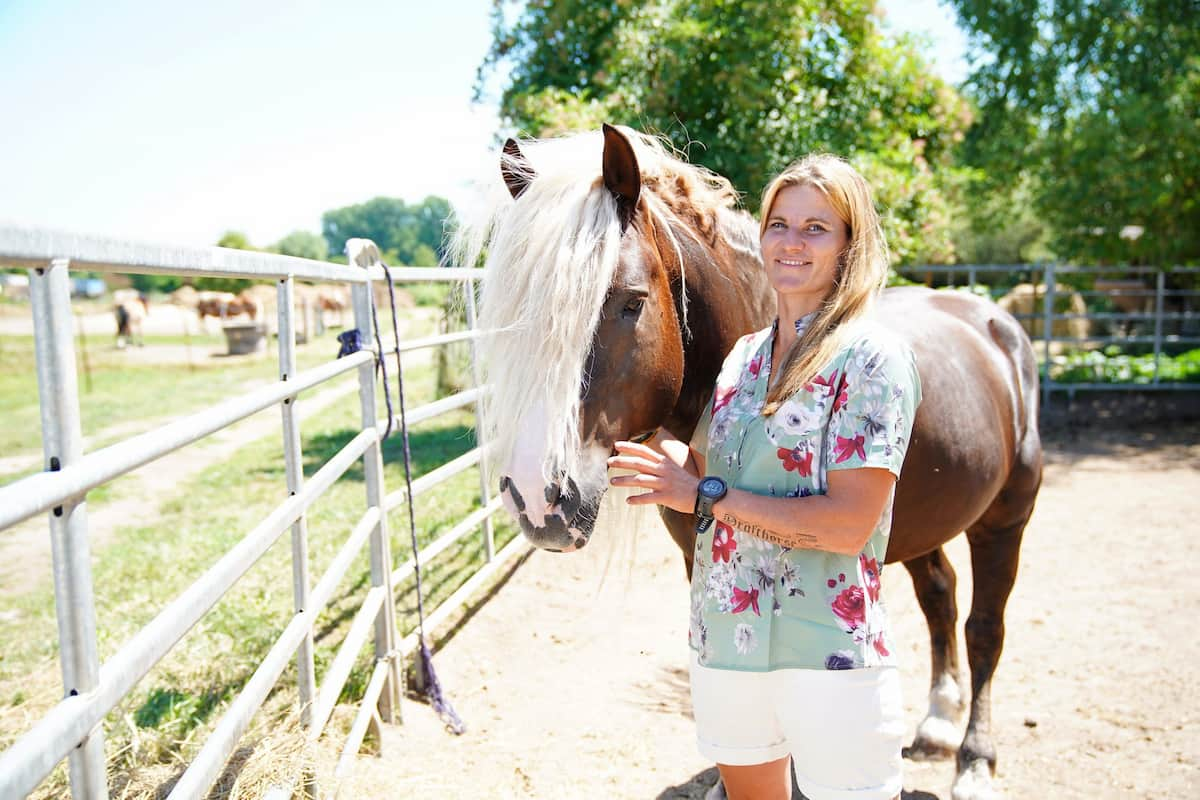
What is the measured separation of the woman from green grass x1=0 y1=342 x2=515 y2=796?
103 centimetres

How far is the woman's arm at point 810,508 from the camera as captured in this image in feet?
4.50

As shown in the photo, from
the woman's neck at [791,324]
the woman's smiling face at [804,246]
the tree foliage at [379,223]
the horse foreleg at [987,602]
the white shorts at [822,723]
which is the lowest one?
the horse foreleg at [987,602]

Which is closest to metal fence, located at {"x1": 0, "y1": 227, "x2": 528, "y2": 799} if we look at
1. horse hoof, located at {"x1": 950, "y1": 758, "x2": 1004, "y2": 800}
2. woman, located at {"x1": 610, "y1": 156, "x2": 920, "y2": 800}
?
woman, located at {"x1": 610, "y1": 156, "x2": 920, "y2": 800}

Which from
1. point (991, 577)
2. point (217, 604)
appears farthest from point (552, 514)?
point (217, 604)

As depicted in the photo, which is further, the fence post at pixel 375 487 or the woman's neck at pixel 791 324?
the fence post at pixel 375 487

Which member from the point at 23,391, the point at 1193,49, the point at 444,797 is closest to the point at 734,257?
the point at 444,797

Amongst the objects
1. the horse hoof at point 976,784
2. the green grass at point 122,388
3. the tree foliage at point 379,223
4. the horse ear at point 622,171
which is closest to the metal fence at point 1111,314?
the horse hoof at point 976,784

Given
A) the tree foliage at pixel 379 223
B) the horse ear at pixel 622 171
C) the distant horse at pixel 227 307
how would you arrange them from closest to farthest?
the horse ear at pixel 622 171 < the distant horse at pixel 227 307 < the tree foliage at pixel 379 223

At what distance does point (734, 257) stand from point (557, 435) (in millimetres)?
841

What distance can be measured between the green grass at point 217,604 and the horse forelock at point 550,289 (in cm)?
76

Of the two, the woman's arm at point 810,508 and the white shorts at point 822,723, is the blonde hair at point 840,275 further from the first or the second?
the white shorts at point 822,723

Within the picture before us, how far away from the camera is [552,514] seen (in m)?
1.44

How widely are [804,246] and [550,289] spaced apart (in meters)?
0.49

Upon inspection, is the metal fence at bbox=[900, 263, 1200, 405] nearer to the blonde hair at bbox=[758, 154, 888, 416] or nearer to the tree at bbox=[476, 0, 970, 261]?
the tree at bbox=[476, 0, 970, 261]
